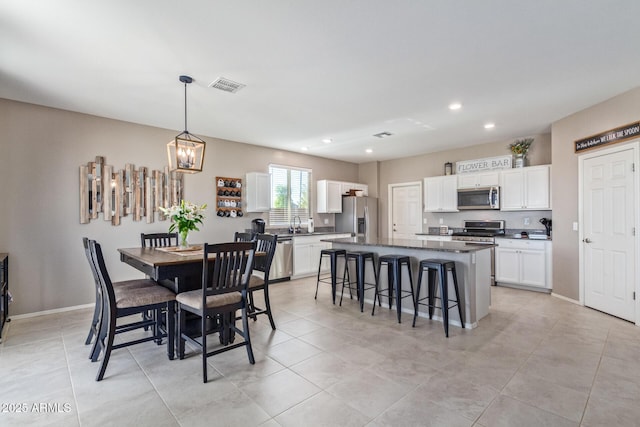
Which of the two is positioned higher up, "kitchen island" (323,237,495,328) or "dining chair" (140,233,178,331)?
"dining chair" (140,233,178,331)

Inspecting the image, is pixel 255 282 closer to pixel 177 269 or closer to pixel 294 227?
pixel 177 269

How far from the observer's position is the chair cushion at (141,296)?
263cm

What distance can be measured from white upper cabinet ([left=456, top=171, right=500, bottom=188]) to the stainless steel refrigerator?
2.14 metres

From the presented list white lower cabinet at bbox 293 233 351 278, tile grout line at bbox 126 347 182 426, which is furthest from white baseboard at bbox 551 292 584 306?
tile grout line at bbox 126 347 182 426

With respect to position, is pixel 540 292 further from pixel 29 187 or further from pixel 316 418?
pixel 29 187

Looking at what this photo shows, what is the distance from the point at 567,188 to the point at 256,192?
496 centimetres

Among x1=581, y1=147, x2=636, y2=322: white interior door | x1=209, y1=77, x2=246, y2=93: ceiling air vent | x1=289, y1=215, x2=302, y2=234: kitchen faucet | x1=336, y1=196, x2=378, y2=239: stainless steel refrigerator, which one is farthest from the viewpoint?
x1=336, y1=196, x2=378, y2=239: stainless steel refrigerator

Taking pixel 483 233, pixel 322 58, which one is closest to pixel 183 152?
pixel 322 58

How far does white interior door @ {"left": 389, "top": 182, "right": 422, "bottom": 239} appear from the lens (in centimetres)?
725

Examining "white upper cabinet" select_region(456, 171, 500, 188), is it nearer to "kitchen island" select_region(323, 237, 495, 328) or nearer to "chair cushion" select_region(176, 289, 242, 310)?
"kitchen island" select_region(323, 237, 495, 328)

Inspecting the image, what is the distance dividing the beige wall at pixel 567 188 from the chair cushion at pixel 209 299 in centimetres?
464

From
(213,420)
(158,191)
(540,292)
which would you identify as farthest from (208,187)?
(540,292)

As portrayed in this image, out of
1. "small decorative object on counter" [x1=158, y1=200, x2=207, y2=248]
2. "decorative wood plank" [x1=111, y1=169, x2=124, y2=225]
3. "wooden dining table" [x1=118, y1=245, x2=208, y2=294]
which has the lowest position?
"wooden dining table" [x1=118, y1=245, x2=208, y2=294]

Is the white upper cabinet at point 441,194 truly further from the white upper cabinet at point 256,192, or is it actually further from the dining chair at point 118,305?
the dining chair at point 118,305
